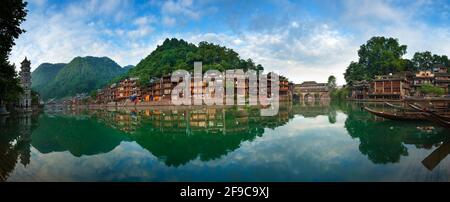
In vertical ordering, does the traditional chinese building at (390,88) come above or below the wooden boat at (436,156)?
above

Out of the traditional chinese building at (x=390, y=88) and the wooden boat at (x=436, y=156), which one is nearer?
the wooden boat at (x=436, y=156)

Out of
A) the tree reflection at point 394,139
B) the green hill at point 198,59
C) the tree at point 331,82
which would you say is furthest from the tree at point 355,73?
the tree reflection at point 394,139

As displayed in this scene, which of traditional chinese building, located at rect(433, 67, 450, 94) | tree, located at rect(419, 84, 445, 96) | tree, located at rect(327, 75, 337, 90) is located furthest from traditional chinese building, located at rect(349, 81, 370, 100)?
tree, located at rect(327, 75, 337, 90)

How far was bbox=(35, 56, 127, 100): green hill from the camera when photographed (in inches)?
4670

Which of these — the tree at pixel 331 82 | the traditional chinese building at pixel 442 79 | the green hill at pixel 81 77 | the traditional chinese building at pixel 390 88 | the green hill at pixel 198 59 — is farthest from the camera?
the green hill at pixel 81 77

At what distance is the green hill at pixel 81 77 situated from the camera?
118625mm

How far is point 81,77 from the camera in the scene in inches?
4956

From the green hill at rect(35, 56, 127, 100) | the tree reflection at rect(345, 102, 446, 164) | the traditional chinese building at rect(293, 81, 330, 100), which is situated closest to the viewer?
the tree reflection at rect(345, 102, 446, 164)

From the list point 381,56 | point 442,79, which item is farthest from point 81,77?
point 442,79

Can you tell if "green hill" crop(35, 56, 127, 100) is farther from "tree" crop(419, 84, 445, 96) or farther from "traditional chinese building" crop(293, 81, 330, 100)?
"tree" crop(419, 84, 445, 96)

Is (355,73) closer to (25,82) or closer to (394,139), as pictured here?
(394,139)

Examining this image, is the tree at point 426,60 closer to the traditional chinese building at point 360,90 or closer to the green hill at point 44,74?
the traditional chinese building at point 360,90

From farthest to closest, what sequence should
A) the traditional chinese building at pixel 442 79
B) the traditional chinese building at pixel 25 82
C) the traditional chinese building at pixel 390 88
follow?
1. the traditional chinese building at pixel 442 79
2. the traditional chinese building at pixel 25 82
3. the traditional chinese building at pixel 390 88
